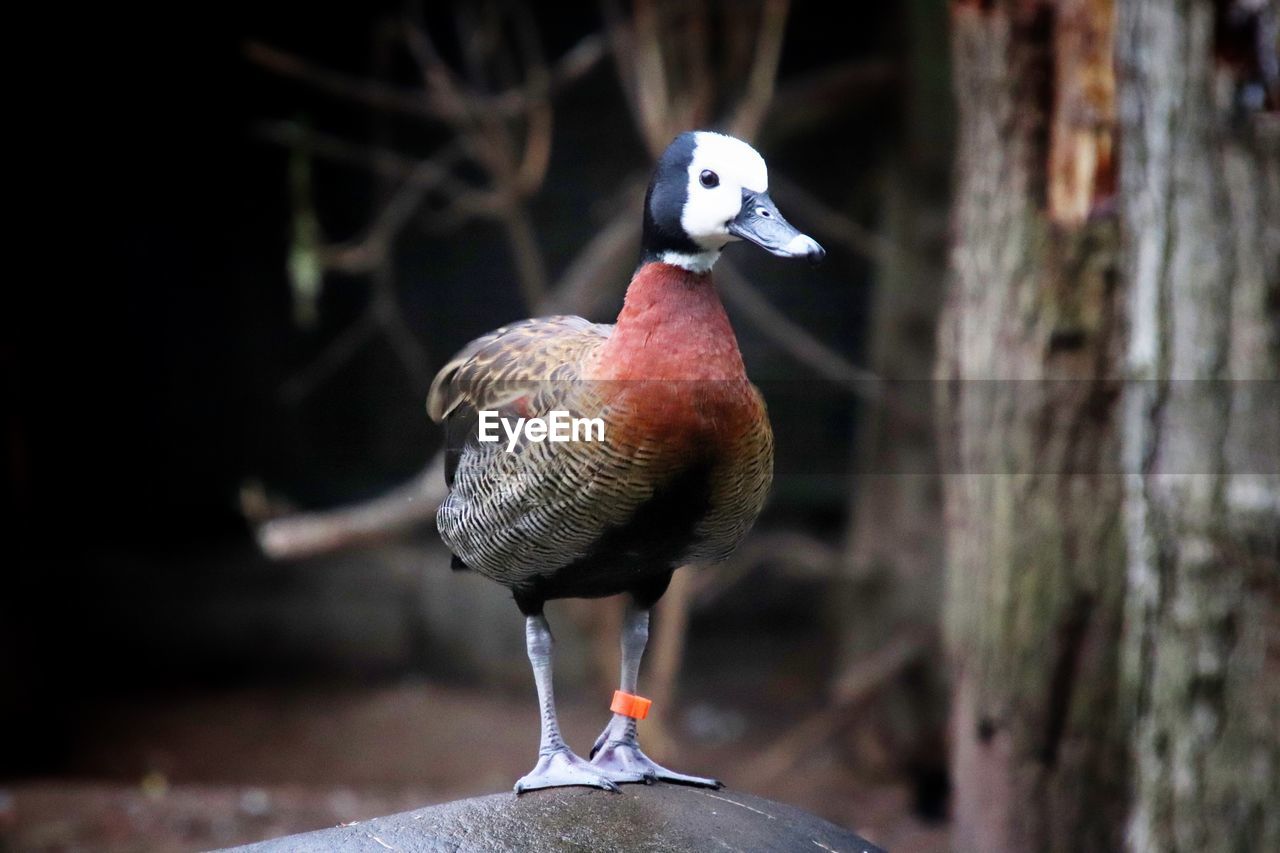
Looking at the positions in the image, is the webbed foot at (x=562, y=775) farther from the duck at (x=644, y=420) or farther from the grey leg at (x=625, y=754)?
the duck at (x=644, y=420)

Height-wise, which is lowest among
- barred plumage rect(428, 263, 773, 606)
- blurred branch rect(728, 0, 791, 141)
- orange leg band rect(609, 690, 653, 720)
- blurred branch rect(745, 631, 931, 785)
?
blurred branch rect(745, 631, 931, 785)

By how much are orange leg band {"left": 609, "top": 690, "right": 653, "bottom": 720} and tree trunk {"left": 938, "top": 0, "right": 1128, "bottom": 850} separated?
1.96m

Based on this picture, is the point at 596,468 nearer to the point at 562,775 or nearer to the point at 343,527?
the point at 562,775

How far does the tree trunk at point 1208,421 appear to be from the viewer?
2.88 meters

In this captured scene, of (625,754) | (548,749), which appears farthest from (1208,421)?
(548,749)

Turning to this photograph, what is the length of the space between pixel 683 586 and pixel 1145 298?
2235 millimetres

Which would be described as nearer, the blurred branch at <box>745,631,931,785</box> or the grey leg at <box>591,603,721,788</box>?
Answer: the grey leg at <box>591,603,721,788</box>

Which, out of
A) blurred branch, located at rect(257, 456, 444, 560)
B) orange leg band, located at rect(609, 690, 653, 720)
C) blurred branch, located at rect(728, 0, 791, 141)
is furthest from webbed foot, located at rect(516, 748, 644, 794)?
blurred branch, located at rect(728, 0, 791, 141)

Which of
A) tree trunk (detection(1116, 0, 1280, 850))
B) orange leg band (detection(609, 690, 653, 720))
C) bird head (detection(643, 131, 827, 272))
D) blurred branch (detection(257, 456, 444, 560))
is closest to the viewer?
bird head (detection(643, 131, 827, 272))

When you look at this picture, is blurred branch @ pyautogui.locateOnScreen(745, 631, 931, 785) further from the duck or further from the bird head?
the bird head

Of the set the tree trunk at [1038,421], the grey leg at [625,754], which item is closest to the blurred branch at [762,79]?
the tree trunk at [1038,421]

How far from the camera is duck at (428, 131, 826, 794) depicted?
66.0 inches

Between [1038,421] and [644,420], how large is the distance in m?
2.25

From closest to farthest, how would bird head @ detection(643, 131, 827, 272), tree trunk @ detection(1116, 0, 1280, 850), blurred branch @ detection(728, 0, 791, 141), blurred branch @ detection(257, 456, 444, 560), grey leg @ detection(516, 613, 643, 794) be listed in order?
bird head @ detection(643, 131, 827, 272) → grey leg @ detection(516, 613, 643, 794) → tree trunk @ detection(1116, 0, 1280, 850) → blurred branch @ detection(257, 456, 444, 560) → blurred branch @ detection(728, 0, 791, 141)
